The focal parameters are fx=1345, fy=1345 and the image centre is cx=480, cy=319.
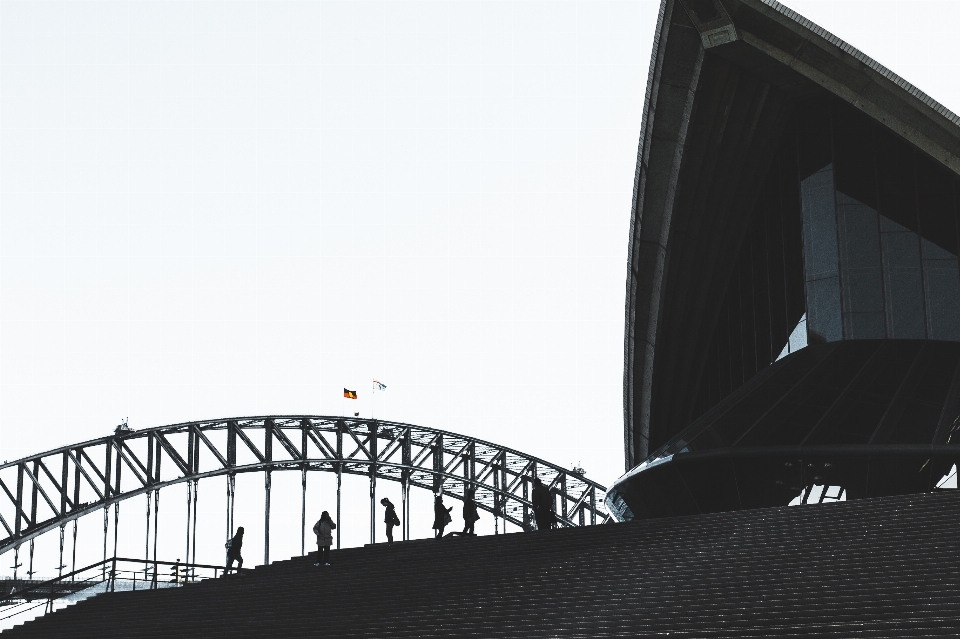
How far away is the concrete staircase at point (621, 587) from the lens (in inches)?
632

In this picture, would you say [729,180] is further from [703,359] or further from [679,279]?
[703,359]

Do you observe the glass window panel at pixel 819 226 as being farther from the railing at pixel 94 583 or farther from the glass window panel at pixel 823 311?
the railing at pixel 94 583

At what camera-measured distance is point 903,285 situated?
34.4 metres

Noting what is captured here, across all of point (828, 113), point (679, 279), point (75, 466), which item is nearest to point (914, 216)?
point (828, 113)

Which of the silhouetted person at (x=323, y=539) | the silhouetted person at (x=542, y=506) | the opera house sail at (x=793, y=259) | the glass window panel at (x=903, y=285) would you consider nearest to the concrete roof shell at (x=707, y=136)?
the opera house sail at (x=793, y=259)

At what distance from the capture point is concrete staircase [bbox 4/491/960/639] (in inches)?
632

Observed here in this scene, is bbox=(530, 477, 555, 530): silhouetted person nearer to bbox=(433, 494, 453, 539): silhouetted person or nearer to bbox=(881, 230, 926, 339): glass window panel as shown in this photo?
bbox=(433, 494, 453, 539): silhouetted person

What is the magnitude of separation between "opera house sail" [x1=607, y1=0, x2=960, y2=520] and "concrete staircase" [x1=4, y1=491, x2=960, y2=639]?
24.6 ft

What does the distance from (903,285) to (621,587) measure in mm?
18519

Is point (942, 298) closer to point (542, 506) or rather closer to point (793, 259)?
point (793, 259)

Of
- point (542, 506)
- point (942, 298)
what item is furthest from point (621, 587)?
point (942, 298)

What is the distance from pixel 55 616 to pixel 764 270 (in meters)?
22.7

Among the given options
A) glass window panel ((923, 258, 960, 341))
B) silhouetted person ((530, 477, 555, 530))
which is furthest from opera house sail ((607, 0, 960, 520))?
silhouetted person ((530, 477, 555, 530))

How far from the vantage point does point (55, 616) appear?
2375 centimetres
